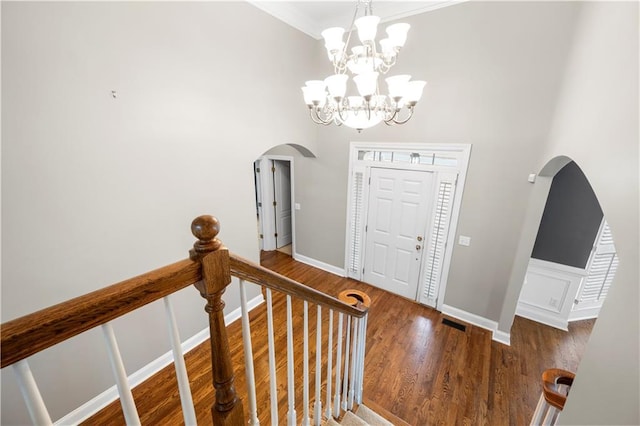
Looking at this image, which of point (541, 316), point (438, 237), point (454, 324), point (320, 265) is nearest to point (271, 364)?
point (438, 237)

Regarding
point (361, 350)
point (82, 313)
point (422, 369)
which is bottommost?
point (422, 369)

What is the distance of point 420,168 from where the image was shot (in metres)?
3.38

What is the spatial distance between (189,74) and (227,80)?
0.40 meters

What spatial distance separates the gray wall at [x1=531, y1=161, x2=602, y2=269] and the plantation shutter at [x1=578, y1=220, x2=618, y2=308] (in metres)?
0.12

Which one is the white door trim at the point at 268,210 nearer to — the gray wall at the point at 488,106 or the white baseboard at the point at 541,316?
the gray wall at the point at 488,106

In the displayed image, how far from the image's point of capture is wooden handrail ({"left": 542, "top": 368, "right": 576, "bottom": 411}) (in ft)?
4.29

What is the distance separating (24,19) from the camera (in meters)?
1.52

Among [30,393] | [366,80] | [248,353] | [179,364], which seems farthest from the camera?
[366,80]

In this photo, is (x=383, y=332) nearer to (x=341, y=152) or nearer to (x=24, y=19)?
(x=341, y=152)

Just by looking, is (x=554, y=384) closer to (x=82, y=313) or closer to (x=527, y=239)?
(x=527, y=239)

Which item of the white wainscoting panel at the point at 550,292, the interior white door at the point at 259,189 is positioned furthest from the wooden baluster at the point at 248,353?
the interior white door at the point at 259,189

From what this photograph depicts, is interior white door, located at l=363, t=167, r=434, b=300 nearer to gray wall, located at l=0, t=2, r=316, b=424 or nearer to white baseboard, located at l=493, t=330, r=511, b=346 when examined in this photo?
white baseboard, located at l=493, t=330, r=511, b=346

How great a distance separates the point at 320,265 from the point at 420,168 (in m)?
2.45

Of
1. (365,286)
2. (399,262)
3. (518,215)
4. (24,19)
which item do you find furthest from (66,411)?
(518,215)
